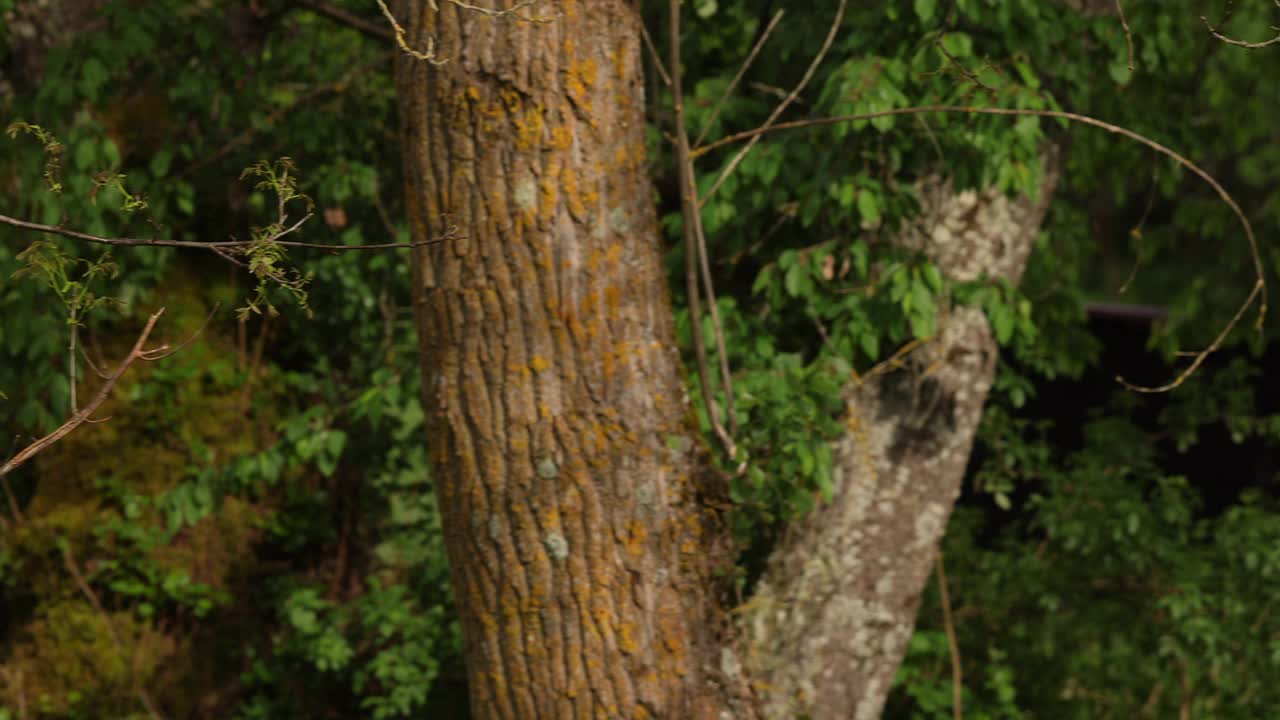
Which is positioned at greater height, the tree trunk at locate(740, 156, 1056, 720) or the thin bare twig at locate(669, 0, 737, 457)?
the thin bare twig at locate(669, 0, 737, 457)

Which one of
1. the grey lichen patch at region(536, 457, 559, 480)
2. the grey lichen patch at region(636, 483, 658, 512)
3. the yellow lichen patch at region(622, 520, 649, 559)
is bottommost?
the yellow lichen patch at region(622, 520, 649, 559)

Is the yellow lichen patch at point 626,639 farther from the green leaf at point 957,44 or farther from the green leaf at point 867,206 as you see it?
the green leaf at point 957,44

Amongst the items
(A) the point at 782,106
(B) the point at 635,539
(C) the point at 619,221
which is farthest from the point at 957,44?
(B) the point at 635,539

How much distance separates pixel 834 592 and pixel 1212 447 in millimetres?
4454

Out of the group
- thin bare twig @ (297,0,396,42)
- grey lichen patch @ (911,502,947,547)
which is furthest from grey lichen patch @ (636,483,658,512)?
thin bare twig @ (297,0,396,42)

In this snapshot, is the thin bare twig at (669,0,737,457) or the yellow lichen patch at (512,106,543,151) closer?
the yellow lichen patch at (512,106,543,151)

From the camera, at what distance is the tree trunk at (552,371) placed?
276cm

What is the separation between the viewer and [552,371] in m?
2.77

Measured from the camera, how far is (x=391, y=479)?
5.43 meters

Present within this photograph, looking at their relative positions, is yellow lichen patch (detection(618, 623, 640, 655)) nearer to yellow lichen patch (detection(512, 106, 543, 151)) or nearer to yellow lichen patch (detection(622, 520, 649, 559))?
yellow lichen patch (detection(622, 520, 649, 559))

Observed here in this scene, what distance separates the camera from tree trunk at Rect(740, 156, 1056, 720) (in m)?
4.04

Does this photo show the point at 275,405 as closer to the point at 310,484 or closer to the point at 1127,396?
the point at 310,484

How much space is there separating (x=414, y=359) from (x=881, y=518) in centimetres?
176

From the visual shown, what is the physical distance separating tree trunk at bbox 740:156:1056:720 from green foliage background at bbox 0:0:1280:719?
0.43ft
